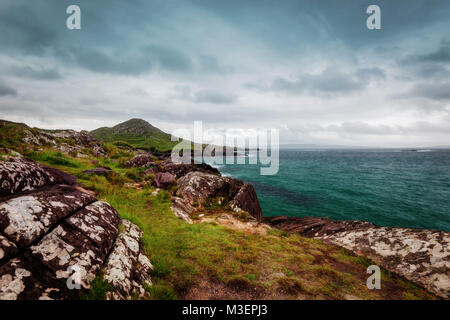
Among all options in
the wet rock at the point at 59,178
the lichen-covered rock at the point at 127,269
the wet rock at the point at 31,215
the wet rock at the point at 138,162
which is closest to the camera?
the wet rock at the point at 31,215

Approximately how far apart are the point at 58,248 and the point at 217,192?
49.7 ft

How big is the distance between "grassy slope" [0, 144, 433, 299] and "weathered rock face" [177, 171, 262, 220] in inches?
241

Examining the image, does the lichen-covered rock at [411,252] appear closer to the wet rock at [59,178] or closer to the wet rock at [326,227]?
the wet rock at [326,227]

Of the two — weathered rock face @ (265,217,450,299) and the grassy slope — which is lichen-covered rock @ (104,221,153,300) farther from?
weathered rock face @ (265,217,450,299)

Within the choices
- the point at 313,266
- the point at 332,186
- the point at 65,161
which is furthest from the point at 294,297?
the point at 332,186

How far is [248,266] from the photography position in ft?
23.1

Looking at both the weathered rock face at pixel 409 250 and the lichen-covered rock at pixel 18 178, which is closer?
the lichen-covered rock at pixel 18 178

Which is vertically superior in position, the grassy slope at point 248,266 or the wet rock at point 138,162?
the wet rock at point 138,162

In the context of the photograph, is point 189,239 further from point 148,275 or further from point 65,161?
point 65,161

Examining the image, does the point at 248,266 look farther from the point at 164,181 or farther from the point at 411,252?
the point at 164,181

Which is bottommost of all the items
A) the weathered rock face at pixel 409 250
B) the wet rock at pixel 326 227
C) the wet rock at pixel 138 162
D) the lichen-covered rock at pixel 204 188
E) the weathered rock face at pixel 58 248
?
the wet rock at pixel 326 227

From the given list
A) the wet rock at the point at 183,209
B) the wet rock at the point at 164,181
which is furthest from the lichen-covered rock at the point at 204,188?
the wet rock at the point at 183,209

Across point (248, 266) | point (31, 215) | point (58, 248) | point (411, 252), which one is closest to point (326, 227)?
point (411, 252)

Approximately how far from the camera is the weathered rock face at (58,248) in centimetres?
356
